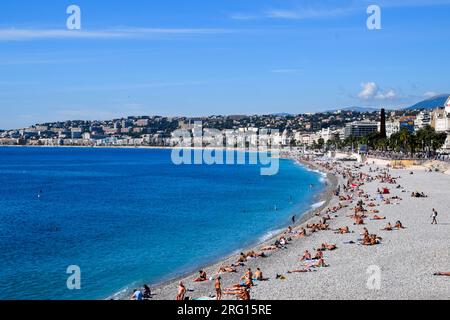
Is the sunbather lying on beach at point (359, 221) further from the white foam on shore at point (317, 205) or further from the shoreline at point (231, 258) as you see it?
the white foam on shore at point (317, 205)

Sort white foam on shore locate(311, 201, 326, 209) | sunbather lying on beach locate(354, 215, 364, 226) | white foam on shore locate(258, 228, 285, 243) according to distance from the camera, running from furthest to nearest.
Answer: white foam on shore locate(311, 201, 326, 209), sunbather lying on beach locate(354, 215, 364, 226), white foam on shore locate(258, 228, 285, 243)

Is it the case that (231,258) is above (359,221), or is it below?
below

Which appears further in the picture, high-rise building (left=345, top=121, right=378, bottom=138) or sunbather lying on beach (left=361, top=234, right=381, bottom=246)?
high-rise building (left=345, top=121, right=378, bottom=138)

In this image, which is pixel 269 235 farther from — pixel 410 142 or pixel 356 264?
pixel 410 142

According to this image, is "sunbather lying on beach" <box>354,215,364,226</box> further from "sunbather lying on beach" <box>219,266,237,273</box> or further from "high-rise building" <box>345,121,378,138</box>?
"high-rise building" <box>345,121,378,138</box>

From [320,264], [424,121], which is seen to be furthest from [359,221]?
[424,121]

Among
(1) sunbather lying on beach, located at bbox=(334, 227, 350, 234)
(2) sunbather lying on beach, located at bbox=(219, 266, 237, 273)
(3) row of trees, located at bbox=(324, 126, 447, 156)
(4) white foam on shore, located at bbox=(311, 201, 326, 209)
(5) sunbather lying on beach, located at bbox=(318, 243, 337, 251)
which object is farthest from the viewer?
(3) row of trees, located at bbox=(324, 126, 447, 156)

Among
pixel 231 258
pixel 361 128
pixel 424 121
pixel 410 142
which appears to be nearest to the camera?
pixel 231 258

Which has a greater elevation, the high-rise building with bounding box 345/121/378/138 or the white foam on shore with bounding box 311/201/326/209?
the high-rise building with bounding box 345/121/378/138

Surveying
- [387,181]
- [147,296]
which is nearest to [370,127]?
[387,181]

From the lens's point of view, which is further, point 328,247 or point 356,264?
point 328,247

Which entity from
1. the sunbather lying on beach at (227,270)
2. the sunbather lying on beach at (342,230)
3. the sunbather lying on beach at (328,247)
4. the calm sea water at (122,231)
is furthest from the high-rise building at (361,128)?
the sunbather lying on beach at (227,270)

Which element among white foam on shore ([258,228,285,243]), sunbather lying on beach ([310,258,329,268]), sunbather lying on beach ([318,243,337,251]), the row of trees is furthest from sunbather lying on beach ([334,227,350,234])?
the row of trees
